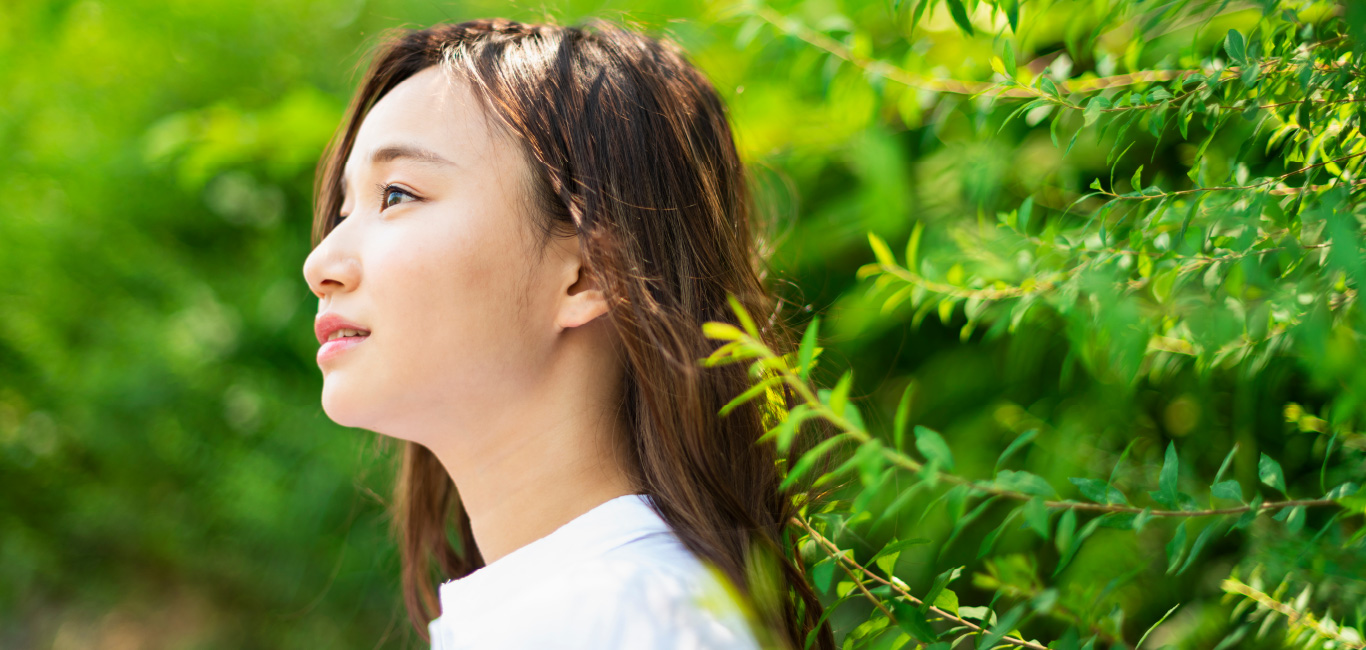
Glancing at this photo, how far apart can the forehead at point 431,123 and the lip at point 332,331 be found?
5.6 inches

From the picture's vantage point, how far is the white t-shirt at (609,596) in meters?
0.61

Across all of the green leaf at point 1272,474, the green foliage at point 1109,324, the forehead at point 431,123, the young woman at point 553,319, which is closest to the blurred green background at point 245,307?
A: the green foliage at point 1109,324

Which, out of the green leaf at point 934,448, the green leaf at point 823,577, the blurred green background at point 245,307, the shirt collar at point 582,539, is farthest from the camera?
the blurred green background at point 245,307

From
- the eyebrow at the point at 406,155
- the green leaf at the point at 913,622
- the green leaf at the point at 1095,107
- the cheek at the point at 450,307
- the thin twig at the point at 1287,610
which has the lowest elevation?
the thin twig at the point at 1287,610

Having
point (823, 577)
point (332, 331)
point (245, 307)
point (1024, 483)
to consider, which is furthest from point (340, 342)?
point (245, 307)

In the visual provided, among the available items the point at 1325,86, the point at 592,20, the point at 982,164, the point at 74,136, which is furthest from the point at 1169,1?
the point at 74,136

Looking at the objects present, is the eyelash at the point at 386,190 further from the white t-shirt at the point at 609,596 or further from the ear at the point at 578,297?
the white t-shirt at the point at 609,596

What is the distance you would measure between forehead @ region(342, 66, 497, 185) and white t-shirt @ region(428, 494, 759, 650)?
1.11 ft

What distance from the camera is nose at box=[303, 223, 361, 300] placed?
0.78 metres

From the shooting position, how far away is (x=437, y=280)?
74cm

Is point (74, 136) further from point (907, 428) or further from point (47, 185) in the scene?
point (907, 428)

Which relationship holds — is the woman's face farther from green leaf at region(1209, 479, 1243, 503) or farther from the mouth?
green leaf at region(1209, 479, 1243, 503)

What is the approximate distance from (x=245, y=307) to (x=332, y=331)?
94 cm

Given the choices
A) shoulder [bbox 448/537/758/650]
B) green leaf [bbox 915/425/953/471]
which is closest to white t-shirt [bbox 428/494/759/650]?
shoulder [bbox 448/537/758/650]
